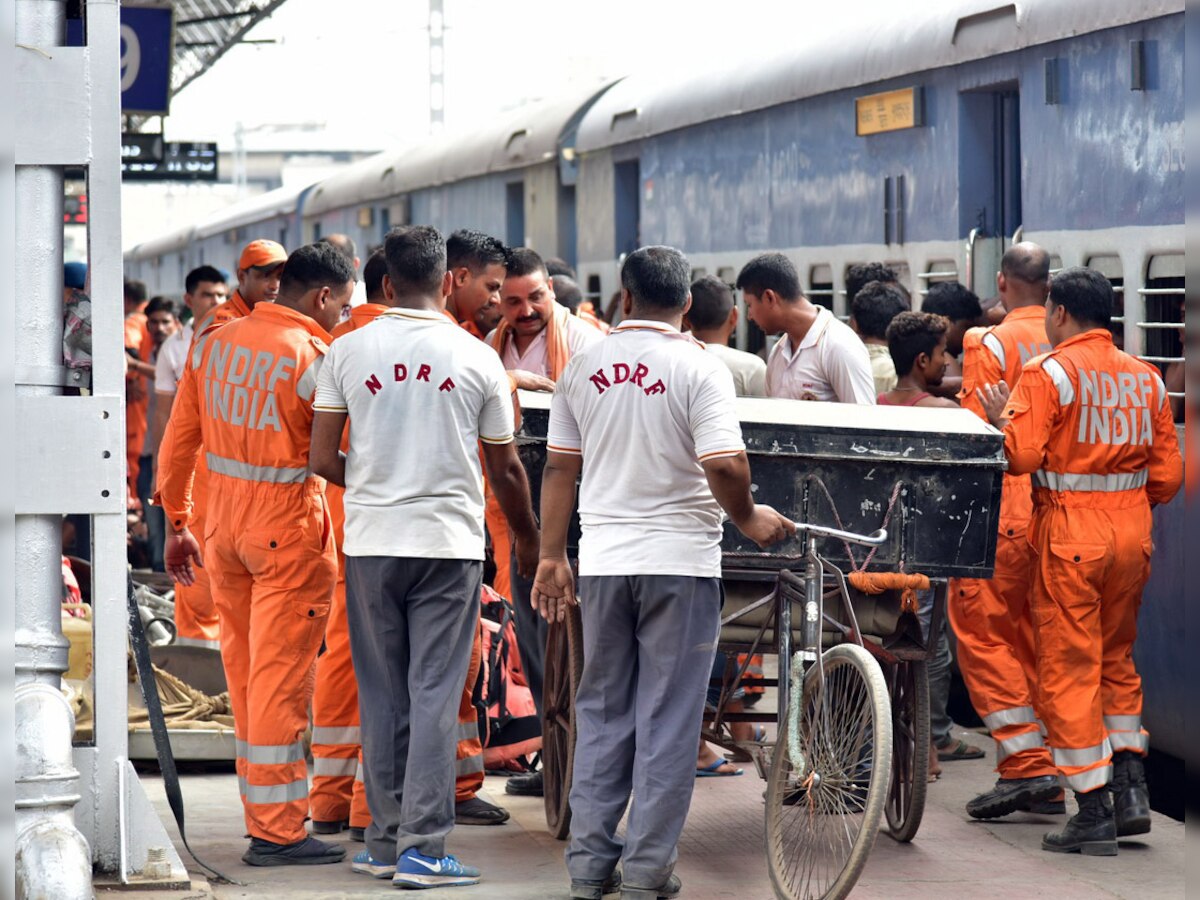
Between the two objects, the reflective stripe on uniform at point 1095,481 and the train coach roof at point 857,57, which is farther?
the train coach roof at point 857,57

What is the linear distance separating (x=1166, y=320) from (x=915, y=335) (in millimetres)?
1013

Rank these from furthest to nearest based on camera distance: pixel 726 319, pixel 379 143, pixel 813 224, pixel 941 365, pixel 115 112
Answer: pixel 379 143 → pixel 813 224 → pixel 726 319 → pixel 941 365 → pixel 115 112

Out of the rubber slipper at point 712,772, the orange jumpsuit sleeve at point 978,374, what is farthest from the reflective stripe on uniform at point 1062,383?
the rubber slipper at point 712,772

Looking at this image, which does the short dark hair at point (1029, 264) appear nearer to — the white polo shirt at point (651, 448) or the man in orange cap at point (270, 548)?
the white polo shirt at point (651, 448)

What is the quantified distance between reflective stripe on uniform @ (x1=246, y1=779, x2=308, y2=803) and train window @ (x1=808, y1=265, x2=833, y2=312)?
17.6 ft

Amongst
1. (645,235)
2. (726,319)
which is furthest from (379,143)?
(726,319)

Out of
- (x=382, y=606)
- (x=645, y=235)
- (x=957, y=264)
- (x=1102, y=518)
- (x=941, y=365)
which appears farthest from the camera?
(x=645, y=235)

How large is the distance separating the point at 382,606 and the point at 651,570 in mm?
825

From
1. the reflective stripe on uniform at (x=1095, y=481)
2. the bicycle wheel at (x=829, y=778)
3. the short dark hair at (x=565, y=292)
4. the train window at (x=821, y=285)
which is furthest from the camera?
the train window at (x=821, y=285)

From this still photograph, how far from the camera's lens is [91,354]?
17.4 ft

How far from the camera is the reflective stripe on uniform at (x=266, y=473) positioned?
5918 millimetres

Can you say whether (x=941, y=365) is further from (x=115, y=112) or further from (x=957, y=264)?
(x=115, y=112)

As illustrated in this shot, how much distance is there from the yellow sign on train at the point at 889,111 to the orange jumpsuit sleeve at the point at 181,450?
438 cm

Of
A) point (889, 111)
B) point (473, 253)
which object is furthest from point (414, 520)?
point (889, 111)
